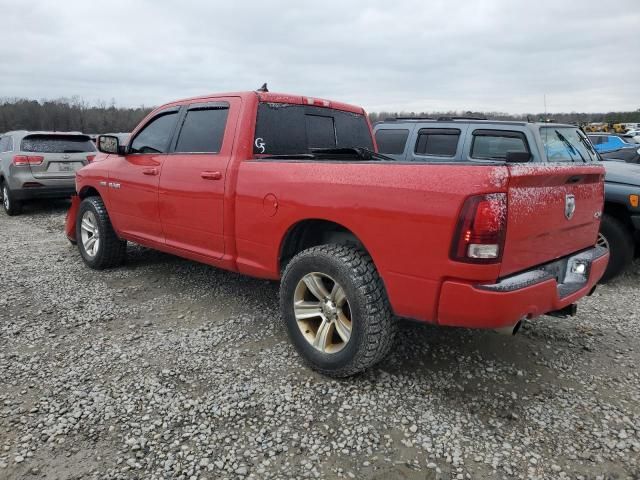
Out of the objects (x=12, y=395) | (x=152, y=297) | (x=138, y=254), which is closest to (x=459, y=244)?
(x=12, y=395)

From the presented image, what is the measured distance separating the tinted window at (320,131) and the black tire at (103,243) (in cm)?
254

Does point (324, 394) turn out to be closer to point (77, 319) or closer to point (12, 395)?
point (12, 395)

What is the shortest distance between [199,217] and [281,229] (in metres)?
0.95

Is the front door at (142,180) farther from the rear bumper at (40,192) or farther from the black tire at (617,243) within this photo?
the rear bumper at (40,192)

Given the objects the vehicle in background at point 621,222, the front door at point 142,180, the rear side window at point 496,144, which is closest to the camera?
the front door at point 142,180

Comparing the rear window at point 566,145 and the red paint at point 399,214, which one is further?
the rear window at point 566,145

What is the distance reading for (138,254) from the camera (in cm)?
595

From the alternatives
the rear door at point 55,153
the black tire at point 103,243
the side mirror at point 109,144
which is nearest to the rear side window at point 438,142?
the side mirror at point 109,144

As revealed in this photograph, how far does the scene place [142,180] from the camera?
14.5 ft

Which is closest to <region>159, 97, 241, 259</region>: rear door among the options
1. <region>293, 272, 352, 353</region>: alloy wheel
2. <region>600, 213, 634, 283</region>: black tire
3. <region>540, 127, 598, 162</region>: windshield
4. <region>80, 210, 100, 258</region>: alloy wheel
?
<region>293, 272, 352, 353</region>: alloy wheel

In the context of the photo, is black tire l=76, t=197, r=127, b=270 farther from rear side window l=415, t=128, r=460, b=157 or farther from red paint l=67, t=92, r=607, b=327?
rear side window l=415, t=128, r=460, b=157

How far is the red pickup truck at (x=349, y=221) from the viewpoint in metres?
2.33

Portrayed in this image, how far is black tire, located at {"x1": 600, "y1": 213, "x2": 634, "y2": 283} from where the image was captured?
199 inches

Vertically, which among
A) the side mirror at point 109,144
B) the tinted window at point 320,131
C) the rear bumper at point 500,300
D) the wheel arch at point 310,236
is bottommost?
the rear bumper at point 500,300
